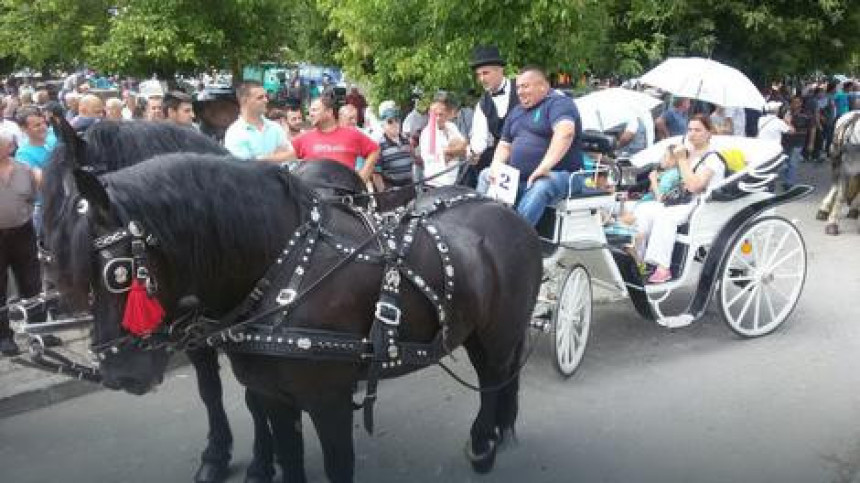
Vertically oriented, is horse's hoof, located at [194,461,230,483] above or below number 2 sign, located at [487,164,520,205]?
below

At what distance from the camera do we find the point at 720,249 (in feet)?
18.8

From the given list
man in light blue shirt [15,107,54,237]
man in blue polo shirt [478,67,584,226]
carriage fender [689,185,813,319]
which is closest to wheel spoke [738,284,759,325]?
carriage fender [689,185,813,319]

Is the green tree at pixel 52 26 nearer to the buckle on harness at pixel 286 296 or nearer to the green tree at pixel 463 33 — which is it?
the green tree at pixel 463 33

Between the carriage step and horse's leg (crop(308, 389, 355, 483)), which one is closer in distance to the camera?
horse's leg (crop(308, 389, 355, 483))

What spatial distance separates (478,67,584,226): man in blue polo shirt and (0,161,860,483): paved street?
1289mm

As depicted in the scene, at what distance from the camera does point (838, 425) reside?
4.45m

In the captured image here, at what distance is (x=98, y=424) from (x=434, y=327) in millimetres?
2536

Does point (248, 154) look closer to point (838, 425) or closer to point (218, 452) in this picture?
point (218, 452)

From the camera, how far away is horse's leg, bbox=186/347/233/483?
3.83 m

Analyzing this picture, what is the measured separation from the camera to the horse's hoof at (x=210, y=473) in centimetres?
382

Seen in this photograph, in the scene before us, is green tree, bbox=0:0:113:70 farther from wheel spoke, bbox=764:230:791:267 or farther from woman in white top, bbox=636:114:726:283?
wheel spoke, bbox=764:230:791:267

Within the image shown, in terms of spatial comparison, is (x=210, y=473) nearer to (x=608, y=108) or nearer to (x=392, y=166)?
(x=392, y=166)

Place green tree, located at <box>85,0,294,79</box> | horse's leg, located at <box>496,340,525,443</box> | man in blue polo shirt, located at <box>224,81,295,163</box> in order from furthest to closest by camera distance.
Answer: green tree, located at <box>85,0,294,79</box> → man in blue polo shirt, located at <box>224,81,295,163</box> → horse's leg, located at <box>496,340,525,443</box>

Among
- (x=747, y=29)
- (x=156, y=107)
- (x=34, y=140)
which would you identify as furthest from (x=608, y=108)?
(x=34, y=140)
